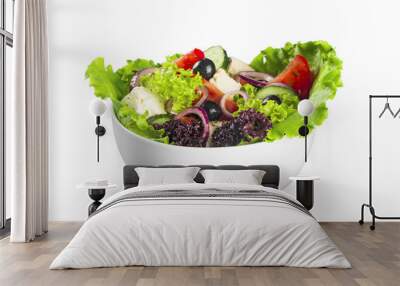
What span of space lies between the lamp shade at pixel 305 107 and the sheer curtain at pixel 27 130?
3.02 meters

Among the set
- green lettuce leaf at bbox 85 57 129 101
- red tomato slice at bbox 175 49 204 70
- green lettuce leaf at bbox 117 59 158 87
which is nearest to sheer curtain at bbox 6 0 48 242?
green lettuce leaf at bbox 85 57 129 101

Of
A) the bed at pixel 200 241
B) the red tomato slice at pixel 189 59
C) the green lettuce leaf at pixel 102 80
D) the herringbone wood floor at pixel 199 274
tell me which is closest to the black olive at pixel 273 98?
the red tomato slice at pixel 189 59

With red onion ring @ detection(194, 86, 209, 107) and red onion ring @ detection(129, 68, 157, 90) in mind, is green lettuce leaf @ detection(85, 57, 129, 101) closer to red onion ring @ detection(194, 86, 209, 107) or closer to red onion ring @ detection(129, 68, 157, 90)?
red onion ring @ detection(129, 68, 157, 90)

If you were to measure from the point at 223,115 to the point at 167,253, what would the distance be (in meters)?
2.89

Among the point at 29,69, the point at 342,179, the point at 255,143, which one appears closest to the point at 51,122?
the point at 29,69

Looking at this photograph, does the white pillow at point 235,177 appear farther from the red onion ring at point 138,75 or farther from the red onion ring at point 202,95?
the red onion ring at point 138,75

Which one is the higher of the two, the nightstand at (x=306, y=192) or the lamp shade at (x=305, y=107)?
the lamp shade at (x=305, y=107)

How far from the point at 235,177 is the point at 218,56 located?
165cm

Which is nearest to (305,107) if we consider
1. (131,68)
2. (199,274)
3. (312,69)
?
(312,69)

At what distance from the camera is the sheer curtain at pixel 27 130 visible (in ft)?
16.9

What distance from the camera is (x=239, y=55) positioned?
6633 millimetres

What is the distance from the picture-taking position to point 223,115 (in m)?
6.61

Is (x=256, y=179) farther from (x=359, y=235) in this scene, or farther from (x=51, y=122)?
(x=51, y=122)

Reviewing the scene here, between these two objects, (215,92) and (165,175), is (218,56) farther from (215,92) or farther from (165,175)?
(165,175)
